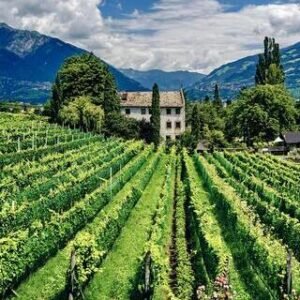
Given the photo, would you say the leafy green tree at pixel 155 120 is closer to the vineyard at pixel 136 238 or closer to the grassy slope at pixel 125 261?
the vineyard at pixel 136 238

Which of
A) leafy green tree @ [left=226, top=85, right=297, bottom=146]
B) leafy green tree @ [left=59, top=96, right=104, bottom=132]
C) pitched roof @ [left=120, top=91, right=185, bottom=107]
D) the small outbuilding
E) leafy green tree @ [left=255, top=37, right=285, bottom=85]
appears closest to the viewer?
leafy green tree @ [left=59, top=96, right=104, bottom=132]

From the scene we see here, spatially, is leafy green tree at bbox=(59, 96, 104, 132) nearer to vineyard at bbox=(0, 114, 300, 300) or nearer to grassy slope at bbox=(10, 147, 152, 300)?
vineyard at bbox=(0, 114, 300, 300)

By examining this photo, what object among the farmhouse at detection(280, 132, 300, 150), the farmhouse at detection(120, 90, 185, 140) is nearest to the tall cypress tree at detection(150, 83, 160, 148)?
the farmhouse at detection(120, 90, 185, 140)

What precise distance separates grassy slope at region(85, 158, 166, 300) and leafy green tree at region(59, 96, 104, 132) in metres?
40.7

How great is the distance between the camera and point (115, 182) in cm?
3447

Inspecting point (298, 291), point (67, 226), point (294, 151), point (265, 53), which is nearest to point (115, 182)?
point (67, 226)

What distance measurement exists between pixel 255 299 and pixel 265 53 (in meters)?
87.8

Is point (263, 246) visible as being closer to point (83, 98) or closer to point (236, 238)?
point (236, 238)

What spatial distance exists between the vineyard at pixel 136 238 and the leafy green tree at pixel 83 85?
37.5 meters

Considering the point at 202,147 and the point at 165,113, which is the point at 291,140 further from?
the point at 165,113

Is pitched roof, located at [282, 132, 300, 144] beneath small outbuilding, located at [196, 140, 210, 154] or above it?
above

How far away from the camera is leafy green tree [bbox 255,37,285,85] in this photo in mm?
98688

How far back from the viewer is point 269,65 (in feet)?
330

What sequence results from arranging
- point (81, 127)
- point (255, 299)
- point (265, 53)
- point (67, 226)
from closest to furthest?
point (255, 299) < point (67, 226) < point (81, 127) < point (265, 53)
